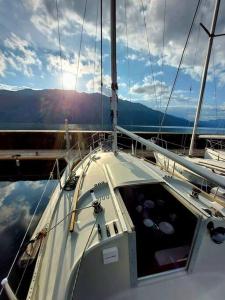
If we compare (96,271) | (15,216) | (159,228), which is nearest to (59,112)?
(15,216)

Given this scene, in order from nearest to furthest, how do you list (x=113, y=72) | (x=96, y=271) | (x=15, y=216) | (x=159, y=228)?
(x=96, y=271) → (x=159, y=228) → (x=113, y=72) → (x=15, y=216)

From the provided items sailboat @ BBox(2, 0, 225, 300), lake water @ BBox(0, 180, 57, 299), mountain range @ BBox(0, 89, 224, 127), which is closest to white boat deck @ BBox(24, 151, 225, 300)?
sailboat @ BBox(2, 0, 225, 300)

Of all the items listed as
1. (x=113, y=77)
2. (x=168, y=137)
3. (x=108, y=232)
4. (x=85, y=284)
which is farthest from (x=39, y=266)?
(x=168, y=137)

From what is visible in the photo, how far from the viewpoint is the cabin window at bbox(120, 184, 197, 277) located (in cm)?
257

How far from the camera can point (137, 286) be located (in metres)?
2.13

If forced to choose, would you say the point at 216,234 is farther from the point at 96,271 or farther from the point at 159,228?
the point at 96,271

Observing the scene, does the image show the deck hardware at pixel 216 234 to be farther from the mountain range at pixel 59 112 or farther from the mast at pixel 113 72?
the mountain range at pixel 59 112

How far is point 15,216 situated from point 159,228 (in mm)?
4972

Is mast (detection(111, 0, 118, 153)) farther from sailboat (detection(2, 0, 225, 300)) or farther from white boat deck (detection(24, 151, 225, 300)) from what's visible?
white boat deck (detection(24, 151, 225, 300))

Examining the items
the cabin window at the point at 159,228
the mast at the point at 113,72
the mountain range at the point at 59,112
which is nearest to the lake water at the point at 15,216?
the cabin window at the point at 159,228

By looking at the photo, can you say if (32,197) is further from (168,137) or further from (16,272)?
(168,137)

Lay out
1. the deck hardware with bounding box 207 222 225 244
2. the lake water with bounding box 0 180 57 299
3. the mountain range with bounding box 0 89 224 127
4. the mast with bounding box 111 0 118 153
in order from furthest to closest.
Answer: the mountain range with bounding box 0 89 224 127 < the mast with bounding box 111 0 118 153 < the lake water with bounding box 0 180 57 299 < the deck hardware with bounding box 207 222 225 244

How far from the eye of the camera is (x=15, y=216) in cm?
592

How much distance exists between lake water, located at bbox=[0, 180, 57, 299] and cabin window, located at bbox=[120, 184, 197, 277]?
227 centimetres
